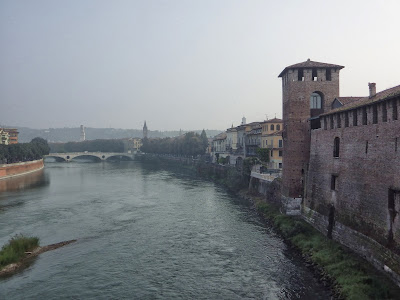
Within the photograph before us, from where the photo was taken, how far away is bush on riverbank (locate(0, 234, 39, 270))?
67.6 feet

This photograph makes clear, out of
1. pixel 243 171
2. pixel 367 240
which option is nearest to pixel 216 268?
pixel 367 240

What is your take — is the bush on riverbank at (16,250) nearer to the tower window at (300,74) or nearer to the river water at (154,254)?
the river water at (154,254)

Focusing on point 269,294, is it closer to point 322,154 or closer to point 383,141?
point 383,141

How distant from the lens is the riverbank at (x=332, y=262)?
15.6 metres

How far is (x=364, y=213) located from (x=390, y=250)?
3.12 m

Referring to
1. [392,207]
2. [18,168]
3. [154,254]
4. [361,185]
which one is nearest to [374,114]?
[361,185]

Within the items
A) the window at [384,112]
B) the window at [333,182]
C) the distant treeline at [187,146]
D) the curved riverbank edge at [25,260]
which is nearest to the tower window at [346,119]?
the window at [333,182]

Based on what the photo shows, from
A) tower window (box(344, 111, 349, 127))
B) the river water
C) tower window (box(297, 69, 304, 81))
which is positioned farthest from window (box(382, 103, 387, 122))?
tower window (box(297, 69, 304, 81))

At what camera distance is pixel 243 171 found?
4931 cm

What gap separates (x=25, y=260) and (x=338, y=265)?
1876 centimetres

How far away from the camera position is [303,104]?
96.2 feet

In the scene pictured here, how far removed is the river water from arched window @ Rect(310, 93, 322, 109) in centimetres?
1128

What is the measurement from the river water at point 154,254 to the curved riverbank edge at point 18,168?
2837cm

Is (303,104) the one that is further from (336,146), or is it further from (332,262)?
(332,262)
